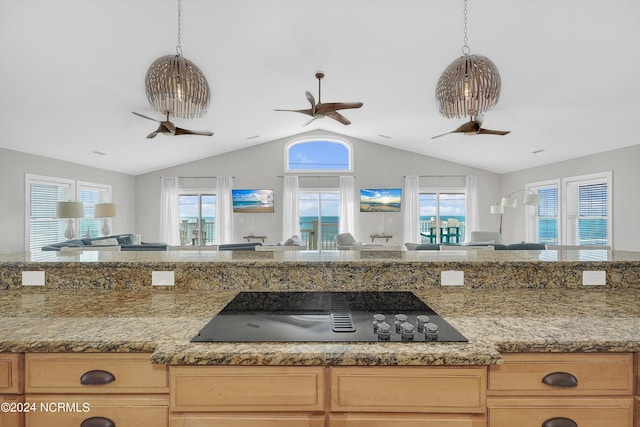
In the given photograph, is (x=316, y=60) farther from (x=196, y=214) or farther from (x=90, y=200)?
(x=90, y=200)

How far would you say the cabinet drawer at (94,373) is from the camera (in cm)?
90

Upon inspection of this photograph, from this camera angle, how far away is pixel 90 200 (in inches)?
242

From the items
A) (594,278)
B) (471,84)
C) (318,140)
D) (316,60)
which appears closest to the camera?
(594,278)

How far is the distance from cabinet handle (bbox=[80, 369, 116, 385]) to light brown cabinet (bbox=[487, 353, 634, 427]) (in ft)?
3.60

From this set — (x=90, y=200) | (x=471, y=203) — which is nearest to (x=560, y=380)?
(x=471, y=203)

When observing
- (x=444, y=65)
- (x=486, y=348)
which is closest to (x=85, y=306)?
(x=486, y=348)

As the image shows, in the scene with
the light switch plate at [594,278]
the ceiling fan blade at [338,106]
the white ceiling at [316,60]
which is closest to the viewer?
the light switch plate at [594,278]

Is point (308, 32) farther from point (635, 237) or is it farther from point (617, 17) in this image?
point (635, 237)

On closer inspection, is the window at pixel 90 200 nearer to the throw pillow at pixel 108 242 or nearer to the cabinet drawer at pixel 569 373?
the throw pillow at pixel 108 242

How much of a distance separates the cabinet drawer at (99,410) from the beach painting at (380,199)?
6.61 meters

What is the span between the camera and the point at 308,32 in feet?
10.1

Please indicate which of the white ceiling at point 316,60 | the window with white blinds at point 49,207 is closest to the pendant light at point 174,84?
the white ceiling at point 316,60

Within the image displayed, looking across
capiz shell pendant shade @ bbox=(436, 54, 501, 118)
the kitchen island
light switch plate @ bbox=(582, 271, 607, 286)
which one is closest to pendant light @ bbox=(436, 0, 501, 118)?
capiz shell pendant shade @ bbox=(436, 54, 501, 118)

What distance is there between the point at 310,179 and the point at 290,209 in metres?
0.87
